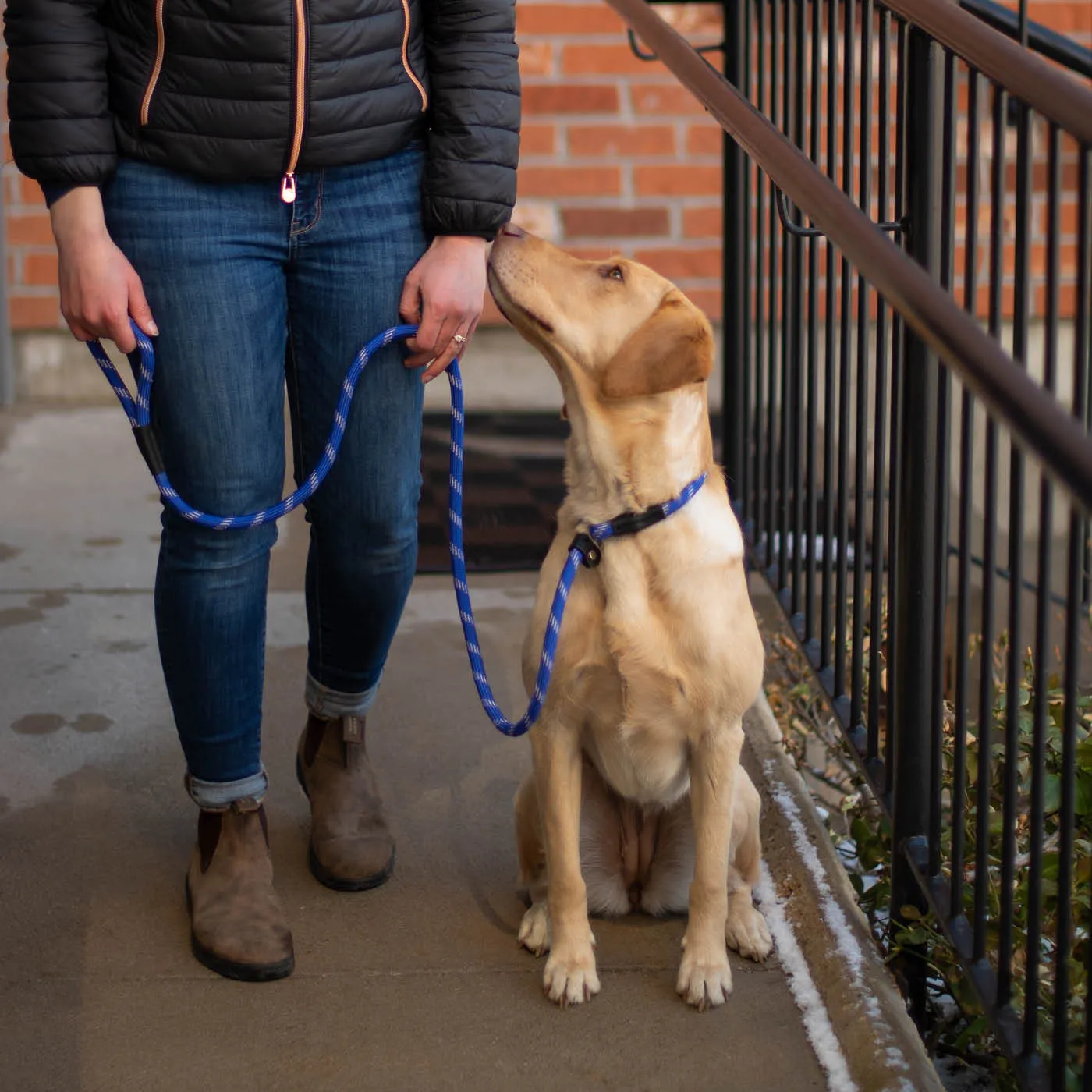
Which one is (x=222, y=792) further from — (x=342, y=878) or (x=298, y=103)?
(x=298, y=103)

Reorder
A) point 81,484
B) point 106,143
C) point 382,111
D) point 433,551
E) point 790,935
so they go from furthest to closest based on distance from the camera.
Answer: point 81,484
point 433,551
point 790,935
point 382,111
point 106,143

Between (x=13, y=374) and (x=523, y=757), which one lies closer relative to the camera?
(x=523, y=757)

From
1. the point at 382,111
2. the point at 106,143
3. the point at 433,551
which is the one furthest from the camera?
the point at 433,551

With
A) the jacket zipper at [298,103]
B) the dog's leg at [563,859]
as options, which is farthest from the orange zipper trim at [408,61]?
the dog's leg at [563,859]

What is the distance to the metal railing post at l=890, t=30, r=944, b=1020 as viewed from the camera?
2.29m

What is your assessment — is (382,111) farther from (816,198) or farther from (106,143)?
(816,198)

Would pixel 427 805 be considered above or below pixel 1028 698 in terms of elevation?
below

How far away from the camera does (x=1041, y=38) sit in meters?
3.32

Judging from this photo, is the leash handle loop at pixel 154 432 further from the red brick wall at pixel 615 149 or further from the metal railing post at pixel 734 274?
the red brick wall at pixel 615 149

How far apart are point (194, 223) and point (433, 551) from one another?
228 cm

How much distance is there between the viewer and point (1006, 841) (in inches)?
79.7

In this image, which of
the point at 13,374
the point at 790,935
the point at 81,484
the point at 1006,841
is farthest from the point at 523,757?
the point at 13,374

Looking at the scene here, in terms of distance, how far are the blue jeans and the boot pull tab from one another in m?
0.18

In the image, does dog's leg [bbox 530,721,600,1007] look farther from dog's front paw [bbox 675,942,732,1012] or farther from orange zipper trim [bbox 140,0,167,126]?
orange zipper trim [bbox 140,0,167,126]
